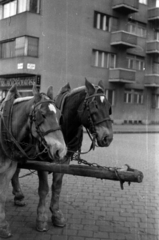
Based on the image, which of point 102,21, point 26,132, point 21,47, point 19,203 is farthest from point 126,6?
point 26,132

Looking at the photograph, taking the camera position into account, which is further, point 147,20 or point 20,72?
point 147,20

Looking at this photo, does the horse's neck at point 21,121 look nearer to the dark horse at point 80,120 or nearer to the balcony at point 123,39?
the dark horse at point 80,120

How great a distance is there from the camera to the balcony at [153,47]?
1095 inches

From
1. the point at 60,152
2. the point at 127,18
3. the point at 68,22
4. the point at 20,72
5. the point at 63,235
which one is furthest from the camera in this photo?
the point at 127,18

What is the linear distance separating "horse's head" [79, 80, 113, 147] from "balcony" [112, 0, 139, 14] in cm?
2212

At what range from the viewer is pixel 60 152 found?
3.06 meters

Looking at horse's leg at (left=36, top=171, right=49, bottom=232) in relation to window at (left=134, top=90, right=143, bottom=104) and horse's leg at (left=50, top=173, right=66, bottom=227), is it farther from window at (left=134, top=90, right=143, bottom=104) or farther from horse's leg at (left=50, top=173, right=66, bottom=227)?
window at (left=134, top=90, right=143, bottom=104)

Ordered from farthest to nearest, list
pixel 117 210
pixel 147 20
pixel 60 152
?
pixel 147 20 → pixel 117 210 → pixel 60 152

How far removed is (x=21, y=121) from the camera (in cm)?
353

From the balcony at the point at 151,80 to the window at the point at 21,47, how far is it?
12360 mm

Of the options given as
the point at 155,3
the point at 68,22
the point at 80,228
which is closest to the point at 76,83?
the point at 68,22

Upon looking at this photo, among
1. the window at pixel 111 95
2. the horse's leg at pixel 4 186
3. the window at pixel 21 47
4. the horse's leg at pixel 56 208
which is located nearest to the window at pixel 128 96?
the window at pixel 111 95

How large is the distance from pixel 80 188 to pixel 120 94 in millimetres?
21147

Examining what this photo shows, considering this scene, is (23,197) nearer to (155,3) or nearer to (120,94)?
(120,94)
